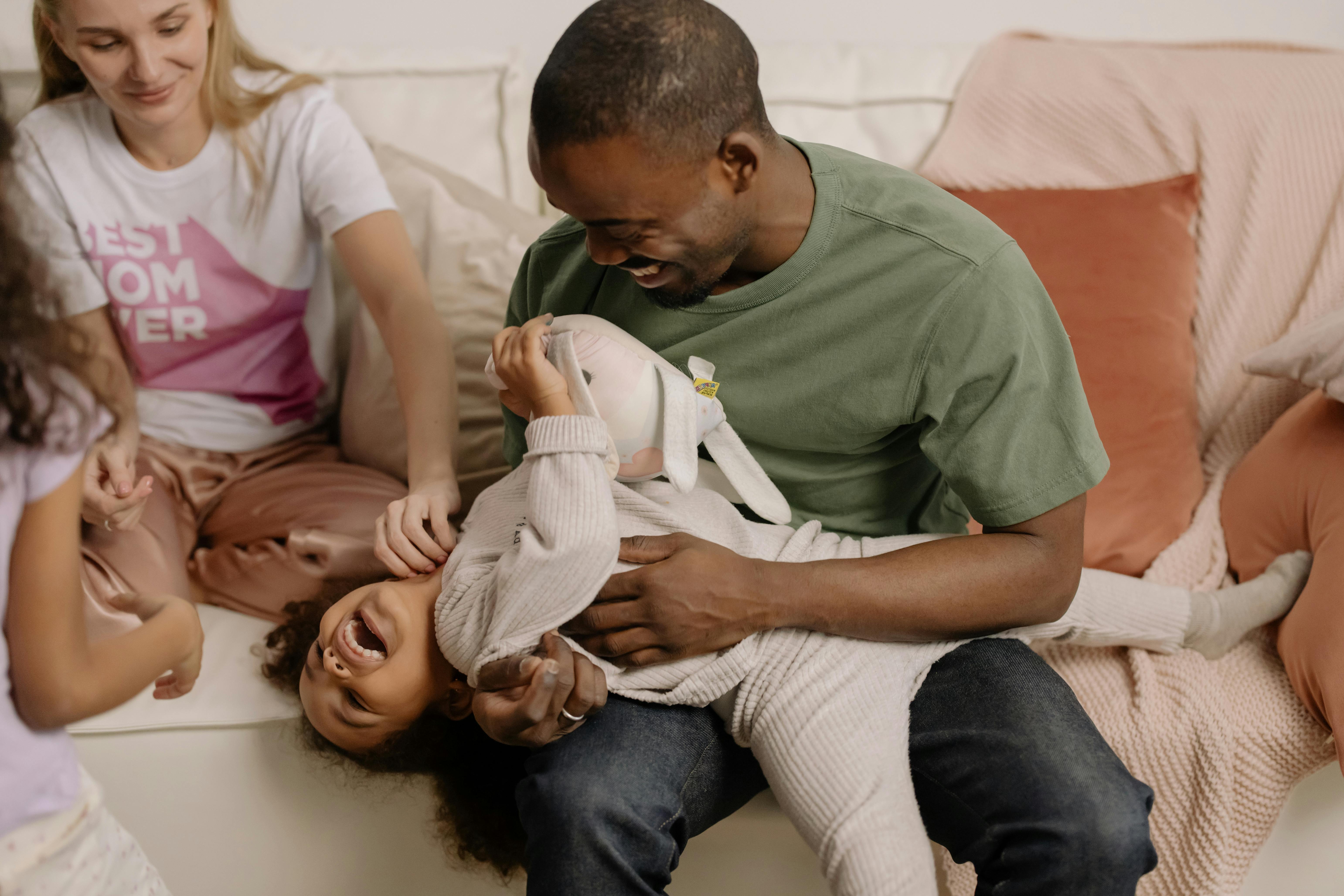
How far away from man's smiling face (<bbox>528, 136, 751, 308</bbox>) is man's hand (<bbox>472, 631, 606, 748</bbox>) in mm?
398

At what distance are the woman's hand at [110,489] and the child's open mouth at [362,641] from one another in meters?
0.33

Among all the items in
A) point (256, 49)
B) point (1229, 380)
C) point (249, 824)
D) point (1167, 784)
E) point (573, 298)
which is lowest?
point (249, 824)

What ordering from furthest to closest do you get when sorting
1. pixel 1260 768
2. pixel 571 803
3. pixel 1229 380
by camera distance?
pixel 1229 380, pixel 1260 768, pixel 571 803

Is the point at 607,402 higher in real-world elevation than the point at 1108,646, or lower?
higher

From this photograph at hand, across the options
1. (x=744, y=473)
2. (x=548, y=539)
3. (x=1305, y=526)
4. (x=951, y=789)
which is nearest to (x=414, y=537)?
(x=548, y=539)

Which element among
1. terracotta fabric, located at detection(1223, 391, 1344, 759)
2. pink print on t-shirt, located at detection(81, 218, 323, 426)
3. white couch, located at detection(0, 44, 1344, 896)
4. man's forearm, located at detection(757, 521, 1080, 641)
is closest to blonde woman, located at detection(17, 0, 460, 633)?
pink print on t-shirt, located at detection(81, 218, 323, 426)

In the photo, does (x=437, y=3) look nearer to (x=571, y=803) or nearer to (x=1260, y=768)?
(x=571, y=803)

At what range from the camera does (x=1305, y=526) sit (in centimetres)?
136

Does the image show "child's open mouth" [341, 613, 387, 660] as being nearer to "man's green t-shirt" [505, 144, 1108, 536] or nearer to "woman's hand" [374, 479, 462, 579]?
"woman's hand" [374, 479, 462, 579]

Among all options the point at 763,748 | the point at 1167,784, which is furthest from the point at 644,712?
the point at 1167,784

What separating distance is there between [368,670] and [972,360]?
72cm

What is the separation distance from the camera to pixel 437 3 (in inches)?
75.8

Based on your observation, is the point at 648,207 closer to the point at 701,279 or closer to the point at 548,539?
the point at 701,279

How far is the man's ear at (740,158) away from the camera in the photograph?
38.2 inches
